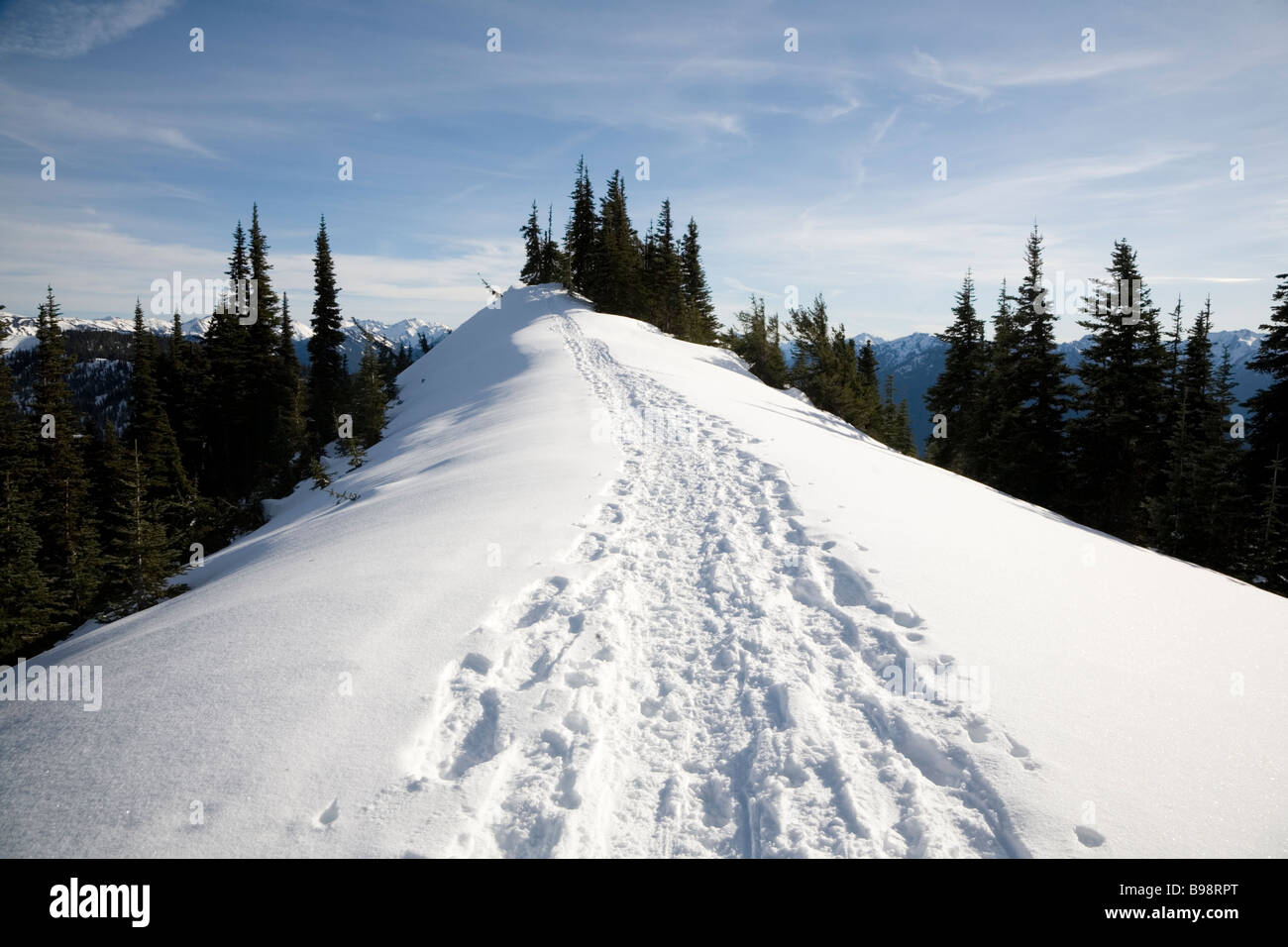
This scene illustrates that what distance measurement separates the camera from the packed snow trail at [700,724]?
12.9 feet

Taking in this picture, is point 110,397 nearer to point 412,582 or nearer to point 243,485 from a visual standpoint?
point 243,485

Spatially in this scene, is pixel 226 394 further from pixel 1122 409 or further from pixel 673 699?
pixel 1122 409

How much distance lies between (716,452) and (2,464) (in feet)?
109

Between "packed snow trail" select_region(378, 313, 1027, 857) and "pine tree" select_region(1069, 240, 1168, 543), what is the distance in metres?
26.9

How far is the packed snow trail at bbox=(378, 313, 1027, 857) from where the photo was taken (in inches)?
155

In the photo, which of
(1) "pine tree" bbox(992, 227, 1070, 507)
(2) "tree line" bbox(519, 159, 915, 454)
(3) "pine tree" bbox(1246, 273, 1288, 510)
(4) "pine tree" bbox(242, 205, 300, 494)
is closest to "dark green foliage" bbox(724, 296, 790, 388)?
(2) "tree line" bbox(519, 159, 915, 454)

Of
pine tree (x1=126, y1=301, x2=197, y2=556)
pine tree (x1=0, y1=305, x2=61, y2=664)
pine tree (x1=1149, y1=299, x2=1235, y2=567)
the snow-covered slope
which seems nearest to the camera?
the snow-covered slope

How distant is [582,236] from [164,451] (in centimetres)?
3878

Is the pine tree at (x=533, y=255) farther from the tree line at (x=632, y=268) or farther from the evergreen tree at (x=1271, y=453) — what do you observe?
the evergreen tree at (x=1271, y=453)

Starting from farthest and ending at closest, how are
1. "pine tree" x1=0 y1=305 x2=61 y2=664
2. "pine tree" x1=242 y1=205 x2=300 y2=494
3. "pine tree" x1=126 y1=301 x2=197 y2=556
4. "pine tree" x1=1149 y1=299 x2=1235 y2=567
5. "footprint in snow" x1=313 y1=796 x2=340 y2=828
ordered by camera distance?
"pine tree" x1=242 y1=205 x2=300 y2=494 → "pine tree" x1=126 y1=301 x2=197 y2=556 → "pine tree" x1=1149 y1=299 x2=1235 y2=567 → "pine tree" x1=0 y1=305 x2=61 y2=664 → "footprint in snow" x1=313 y1=796 x2=340 y2=828

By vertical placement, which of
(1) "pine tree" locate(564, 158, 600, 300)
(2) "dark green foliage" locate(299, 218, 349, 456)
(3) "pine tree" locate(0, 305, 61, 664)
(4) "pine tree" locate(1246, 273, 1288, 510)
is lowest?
(3) "pine tree" locate(0, 305, 61, 664)

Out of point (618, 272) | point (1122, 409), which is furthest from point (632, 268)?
point (1122, 409)

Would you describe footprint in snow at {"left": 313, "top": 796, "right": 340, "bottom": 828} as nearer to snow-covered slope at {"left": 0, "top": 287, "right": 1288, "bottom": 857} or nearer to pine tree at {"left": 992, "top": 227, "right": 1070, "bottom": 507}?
snow-covered slope at {"left": 0, "top": 287, "right": 1288, "bottom": 857}
